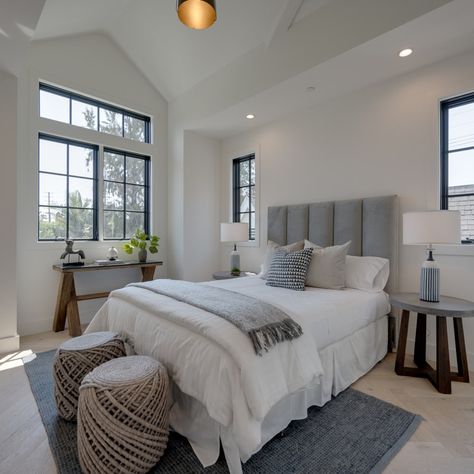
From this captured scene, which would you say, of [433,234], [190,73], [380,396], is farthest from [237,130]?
[380,396]

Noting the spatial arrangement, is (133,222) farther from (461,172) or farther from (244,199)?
(461,172)

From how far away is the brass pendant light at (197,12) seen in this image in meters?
1.67

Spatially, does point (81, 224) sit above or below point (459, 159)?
below

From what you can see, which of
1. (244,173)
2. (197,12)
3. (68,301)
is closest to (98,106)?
(244,173)

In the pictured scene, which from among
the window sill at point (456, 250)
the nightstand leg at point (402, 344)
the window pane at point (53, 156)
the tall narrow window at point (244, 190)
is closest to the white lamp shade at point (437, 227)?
the window sill at point (456, 250)

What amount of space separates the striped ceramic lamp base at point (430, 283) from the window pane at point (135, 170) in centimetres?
381

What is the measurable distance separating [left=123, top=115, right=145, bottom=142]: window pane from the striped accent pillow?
297 centimetres

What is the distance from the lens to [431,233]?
85.0 inches

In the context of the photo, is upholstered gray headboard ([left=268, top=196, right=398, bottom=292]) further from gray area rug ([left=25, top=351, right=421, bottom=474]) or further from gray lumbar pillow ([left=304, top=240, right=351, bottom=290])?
gray area rug ([left=25, top=351, right=421, bottom=474])

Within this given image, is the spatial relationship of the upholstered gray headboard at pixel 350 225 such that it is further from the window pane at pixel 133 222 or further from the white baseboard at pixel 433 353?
the window pane at pixel 133 222

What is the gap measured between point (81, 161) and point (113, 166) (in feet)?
1.36

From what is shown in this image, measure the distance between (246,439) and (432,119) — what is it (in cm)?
296

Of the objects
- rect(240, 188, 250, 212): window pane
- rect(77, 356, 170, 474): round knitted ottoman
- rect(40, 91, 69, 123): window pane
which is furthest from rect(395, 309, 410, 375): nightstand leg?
rect(40, 91, 69, 123): window pane

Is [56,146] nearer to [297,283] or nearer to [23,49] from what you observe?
[23,49]
